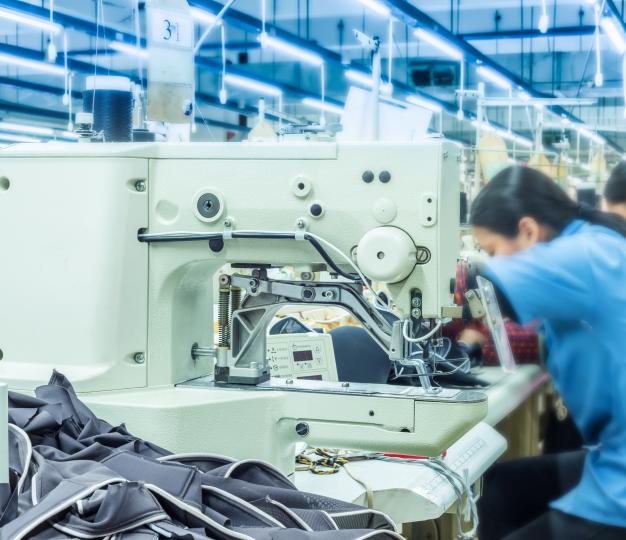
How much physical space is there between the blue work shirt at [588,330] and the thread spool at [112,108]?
80cm

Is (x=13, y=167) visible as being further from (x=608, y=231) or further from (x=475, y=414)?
(x=608, y=231)

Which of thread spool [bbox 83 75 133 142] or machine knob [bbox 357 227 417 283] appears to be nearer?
machine knob [bbox 357 227 417 283]

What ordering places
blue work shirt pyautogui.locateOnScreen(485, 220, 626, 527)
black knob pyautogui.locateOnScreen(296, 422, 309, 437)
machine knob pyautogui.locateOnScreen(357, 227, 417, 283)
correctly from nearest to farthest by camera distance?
blue work shirt pyautogui.locateOnScreen(485, 220, 626, 527)
machine knob pyautogui.locateOnScreen(357, 227, 417, 283)
black knob pyautogui.locateOnScreen(296, 422, 309, 437)

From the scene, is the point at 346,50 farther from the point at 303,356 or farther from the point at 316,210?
the point at 316,210

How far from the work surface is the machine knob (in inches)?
15.9

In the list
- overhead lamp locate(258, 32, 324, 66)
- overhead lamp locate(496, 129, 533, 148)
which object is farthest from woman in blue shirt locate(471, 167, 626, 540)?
overhead lamp locate(258, 32, 324, 66)

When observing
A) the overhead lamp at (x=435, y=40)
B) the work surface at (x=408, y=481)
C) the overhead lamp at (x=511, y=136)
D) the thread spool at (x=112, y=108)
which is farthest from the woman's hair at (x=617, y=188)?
the overhead lamp at (x=435, y=40)

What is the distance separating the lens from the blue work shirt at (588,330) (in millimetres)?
1608

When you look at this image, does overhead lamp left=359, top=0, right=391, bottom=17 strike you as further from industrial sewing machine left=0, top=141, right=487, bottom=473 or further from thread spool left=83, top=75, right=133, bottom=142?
industrial sewing machine left=0, top=141, right=487, bottom=473

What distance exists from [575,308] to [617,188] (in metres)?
1.34

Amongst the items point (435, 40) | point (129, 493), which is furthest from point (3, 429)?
point (435, 40)

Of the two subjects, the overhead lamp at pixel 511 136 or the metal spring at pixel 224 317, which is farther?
the overhead lamp at pixel 511 136

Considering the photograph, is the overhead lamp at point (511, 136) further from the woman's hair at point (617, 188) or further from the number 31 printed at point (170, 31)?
the number 31 printed at point (170, 31)

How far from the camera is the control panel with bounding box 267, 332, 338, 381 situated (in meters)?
2.22
